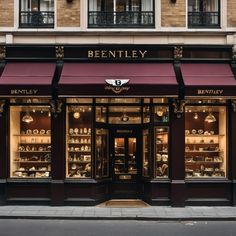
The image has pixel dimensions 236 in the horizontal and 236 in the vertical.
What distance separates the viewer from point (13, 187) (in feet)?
50.2

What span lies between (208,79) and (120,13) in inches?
142

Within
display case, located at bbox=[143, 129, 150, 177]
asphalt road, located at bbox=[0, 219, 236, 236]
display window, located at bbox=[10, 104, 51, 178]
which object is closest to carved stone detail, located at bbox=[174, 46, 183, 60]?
display case, located at bbox=[143, 129, 150, 177]

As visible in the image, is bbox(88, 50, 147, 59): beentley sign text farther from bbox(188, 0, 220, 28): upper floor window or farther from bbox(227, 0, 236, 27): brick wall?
bbox(227, 0, 236, 27): brick wall

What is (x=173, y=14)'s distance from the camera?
1554 centimetres

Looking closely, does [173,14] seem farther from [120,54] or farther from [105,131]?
[105,131]

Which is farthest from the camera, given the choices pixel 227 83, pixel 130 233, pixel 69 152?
pixel 69 152

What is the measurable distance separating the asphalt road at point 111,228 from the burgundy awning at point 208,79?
12.6 ft

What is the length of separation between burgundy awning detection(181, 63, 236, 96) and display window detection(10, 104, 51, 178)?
4.57 meters

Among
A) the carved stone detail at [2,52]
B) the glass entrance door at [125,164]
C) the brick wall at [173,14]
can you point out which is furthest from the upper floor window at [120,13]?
the glass entrance door at [125,164]

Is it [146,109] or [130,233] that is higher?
[146,109]

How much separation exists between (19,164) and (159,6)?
6790 millimetres

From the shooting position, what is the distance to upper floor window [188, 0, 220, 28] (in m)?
15.8

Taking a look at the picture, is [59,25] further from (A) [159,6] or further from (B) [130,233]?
(B) [130,233]

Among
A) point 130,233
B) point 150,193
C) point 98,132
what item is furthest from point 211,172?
point 130,233
